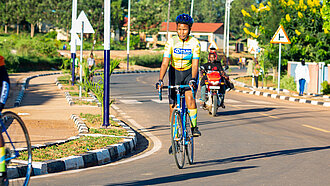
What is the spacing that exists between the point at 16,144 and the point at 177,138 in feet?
8.56

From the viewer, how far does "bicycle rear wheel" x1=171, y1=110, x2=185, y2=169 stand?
8148 millimetres

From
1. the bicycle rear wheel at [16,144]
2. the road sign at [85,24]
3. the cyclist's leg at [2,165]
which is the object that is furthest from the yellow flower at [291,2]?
the cyclist's leg at [2,165]

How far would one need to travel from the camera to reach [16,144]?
21.0 ft

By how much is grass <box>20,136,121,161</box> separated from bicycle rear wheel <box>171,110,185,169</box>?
171 centimetres

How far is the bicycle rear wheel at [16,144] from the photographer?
605cm

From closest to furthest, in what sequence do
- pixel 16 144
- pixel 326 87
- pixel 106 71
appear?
pixel 16 144
pixel 106 71
pixel 326 87

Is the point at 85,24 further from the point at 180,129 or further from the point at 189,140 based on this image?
the point at 180,129

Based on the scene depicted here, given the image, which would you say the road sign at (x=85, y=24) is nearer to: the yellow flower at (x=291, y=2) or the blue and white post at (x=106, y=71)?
the blue and white post at (x=106, y=71)

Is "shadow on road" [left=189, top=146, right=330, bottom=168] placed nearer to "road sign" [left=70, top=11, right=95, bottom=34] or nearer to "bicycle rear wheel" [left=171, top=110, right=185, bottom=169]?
"bicycle rear wheel" [left=171, top=110, right=185, bottom=169]

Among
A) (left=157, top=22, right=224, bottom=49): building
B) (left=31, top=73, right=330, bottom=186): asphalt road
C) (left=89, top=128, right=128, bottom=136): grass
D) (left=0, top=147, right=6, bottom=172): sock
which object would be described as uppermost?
(left=157, top=22, right=224, bottom=49): building

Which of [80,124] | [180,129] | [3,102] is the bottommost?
[80,124]

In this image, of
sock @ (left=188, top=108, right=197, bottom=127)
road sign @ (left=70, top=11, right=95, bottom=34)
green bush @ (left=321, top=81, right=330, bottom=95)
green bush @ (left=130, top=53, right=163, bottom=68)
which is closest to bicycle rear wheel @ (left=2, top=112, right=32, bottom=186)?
sock @ (left=188, top=108, right=197, bottom=127)

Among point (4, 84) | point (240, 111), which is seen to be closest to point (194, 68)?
point (4, 84)

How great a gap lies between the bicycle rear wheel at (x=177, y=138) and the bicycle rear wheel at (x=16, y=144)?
240 cm
